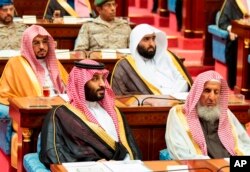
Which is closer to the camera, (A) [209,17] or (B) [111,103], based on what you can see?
(B) [111,103]

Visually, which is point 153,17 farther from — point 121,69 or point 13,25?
point 121,69

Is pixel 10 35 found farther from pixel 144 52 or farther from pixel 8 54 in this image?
pixel 144 52

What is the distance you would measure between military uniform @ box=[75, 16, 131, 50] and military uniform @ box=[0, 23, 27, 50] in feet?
2.13

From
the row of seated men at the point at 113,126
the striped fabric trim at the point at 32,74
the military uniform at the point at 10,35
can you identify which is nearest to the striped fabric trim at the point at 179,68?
the striped fabric trim at the point at 32,74

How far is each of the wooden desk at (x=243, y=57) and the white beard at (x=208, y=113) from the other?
439 centimetres

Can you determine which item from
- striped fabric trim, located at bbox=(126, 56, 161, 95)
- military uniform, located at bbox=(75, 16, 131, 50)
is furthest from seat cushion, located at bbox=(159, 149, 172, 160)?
military uniform, located at bbox=(75, 16, 131, 50)

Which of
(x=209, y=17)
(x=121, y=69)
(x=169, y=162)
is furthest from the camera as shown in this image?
(x=209, y=17)

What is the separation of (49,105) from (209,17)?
251 inches

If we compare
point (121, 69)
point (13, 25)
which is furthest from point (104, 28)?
point (121, 69)

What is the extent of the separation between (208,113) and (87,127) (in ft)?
2.93

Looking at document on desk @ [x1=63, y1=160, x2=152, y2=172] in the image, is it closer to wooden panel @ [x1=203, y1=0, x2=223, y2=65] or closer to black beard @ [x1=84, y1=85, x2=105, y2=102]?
black beard @ [x1=84, y1=85, x2=105, y2=102]

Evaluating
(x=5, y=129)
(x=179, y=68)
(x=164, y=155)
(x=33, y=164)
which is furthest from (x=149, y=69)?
(x=33, y=164)

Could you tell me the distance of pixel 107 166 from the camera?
614 cm

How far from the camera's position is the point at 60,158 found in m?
6.69
